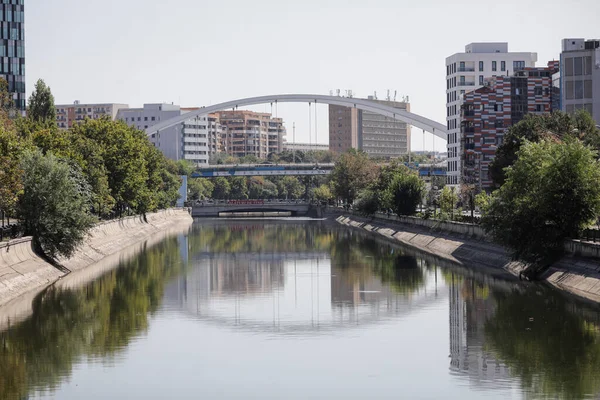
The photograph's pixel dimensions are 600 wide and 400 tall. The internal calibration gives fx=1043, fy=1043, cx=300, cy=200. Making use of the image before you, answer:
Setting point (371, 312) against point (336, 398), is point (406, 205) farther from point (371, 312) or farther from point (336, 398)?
point (336, 398)

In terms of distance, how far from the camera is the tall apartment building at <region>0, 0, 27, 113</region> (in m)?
123

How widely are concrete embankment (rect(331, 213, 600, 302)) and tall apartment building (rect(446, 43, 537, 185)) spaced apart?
17634 millimetres

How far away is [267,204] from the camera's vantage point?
16025 cm

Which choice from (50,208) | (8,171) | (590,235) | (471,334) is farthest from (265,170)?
(471,334)

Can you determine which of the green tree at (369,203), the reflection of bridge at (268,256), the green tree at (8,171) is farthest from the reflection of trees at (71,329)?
the green tree at (369,203)

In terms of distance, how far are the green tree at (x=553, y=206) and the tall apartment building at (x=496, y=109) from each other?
4827 cm

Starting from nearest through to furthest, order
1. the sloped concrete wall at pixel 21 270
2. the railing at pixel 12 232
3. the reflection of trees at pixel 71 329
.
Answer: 1. the reflection of trees at pixel 71 329
2. the sloped concrete wall at pixel 21 270
3. the railing at pixel 12 232

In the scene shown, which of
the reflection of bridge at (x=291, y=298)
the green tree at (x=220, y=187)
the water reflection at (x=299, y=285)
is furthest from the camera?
the green tree at (x=220, y=187)

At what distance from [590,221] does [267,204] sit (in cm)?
11016

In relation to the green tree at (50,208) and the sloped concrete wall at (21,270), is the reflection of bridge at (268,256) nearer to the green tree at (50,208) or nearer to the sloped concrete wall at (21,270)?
the green tree at (50,208)

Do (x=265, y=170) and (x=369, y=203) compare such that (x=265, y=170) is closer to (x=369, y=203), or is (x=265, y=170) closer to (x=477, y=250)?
(x=369, y=203)

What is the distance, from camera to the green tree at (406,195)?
10019 centimetres

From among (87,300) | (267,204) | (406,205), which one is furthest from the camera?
(267,204)

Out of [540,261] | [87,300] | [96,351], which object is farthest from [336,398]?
[540,261]
